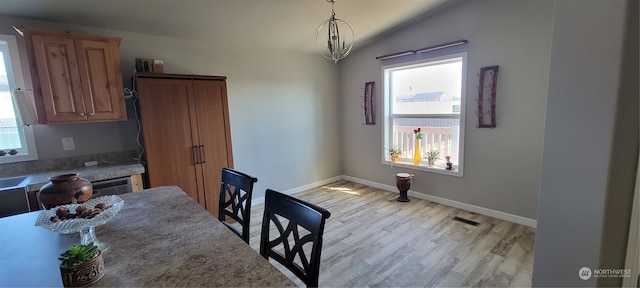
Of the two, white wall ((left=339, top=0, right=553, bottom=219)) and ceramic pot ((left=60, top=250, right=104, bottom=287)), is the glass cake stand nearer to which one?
ceramic pot ((left=60, top=250, right=104, bottom=287))

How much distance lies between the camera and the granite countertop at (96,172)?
220 centimetres

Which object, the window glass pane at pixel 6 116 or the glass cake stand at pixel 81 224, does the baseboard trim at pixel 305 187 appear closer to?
the window glass pane at pixel 6 116

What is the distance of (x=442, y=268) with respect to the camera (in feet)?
7.56

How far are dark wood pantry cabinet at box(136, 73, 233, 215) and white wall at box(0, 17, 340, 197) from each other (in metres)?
0.48

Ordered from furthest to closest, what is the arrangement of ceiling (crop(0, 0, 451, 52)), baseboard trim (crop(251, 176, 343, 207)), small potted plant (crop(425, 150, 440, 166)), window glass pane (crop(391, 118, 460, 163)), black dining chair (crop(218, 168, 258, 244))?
baseboard trim (crop(251, 176, 343, 207)) → small potted plant (crop(425, 150, 440, 166)) → window glass pane (crop(391, 118, 460, 163)) → ceiling (crop(0, 0, 451, 52)) → black dining chair (crop(218, 168, 258, 244))

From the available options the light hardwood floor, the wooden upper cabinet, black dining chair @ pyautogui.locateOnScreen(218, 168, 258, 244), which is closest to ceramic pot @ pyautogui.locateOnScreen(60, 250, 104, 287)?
black dining chair @ pyautogui.locateOnScreen(218, 168, 258, 244)

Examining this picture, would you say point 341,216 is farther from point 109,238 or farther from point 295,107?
point 109,238

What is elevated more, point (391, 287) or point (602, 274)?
point (602, 274)

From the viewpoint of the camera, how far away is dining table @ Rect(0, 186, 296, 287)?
894 mm

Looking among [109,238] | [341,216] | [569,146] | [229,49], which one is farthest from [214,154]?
[569,146]

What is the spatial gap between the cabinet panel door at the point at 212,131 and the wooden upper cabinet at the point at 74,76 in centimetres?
73

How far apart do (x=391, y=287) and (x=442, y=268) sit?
0.55 metres

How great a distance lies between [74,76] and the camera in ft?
7.68

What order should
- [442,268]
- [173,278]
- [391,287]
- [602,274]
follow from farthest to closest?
[442,268] < [391,287] < [602,274] < [173,278]
